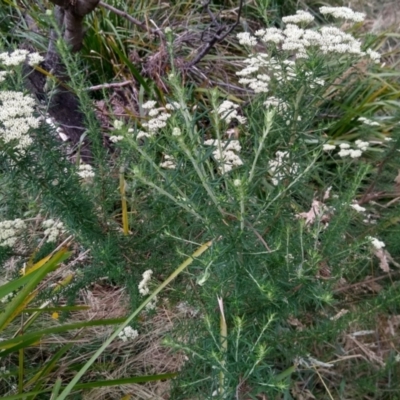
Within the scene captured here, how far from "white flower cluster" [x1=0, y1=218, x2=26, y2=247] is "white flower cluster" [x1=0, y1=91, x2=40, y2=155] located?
0.96ft

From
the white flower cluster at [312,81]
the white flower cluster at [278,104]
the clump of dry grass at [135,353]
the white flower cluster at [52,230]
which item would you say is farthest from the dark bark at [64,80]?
the white flower cluster at [312,81]

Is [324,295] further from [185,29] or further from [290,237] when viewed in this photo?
[185,29]

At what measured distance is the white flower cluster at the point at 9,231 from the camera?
157 centimetres

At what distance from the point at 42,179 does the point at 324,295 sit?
70cm

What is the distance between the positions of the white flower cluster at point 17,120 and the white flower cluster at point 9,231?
11.6 inches

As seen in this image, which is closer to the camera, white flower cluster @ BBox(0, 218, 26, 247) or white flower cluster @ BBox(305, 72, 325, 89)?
white flower cluster @ BBox(305, 72, 325, 89)

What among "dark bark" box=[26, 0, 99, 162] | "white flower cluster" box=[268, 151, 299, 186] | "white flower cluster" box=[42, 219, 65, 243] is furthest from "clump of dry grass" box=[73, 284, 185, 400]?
"white flower cluster" box=[268, 151, 299, 186]

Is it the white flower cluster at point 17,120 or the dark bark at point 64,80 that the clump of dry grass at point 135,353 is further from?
the white flower cluster at point 17,120

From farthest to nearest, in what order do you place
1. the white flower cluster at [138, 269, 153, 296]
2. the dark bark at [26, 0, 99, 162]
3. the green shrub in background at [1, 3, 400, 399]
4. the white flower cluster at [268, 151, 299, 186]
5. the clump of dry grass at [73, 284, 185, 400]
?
the dark bark at [26, 0, 99, 162]
the clump of dry grass at [73, 284, 185, 400]
the white flower cluster at [138, 269, 153, 296]
the white flower cluster at [268, 151, 299, 186]
the green shrub in background at [1, 3, 400, 399]

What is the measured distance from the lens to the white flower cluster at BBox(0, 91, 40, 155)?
4.16ft

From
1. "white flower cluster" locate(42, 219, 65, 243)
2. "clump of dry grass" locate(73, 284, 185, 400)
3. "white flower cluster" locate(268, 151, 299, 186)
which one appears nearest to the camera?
"white flower cluster" locate(268, 151, 299, 186)

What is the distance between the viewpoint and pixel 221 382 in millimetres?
1236

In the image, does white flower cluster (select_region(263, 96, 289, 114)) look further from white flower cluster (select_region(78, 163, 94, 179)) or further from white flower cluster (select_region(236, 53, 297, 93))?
white flower cluster (select_region(78, 163, 94, 179))

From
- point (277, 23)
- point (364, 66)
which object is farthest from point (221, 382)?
point (277, 23)
